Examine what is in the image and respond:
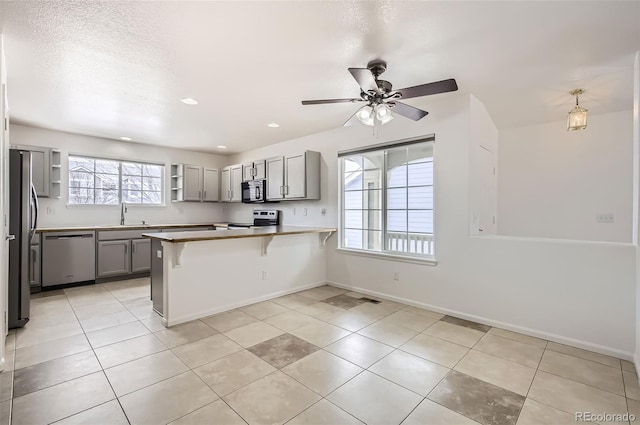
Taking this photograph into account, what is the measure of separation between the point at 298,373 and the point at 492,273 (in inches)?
92.0

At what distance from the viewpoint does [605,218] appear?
3.83 m

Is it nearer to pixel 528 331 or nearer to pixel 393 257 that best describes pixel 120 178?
pixel 393 257

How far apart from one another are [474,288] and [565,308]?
2.61 feet

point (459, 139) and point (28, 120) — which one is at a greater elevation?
point (28, 120)

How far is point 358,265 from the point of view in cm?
446

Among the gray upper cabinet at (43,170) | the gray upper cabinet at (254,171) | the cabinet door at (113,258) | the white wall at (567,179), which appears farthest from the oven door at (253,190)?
the white wall at (567,179)

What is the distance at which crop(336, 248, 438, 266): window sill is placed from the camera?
12.1 ft

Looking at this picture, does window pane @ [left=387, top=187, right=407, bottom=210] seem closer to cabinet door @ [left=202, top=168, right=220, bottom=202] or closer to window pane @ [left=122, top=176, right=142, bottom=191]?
cabinet door @ [left=202, top=168, right=220, bottom=202]

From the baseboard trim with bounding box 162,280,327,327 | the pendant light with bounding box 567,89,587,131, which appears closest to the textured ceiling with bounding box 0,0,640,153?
the pendant light with bounding box 567,89,587,131

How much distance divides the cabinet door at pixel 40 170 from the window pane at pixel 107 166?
0.79 metres

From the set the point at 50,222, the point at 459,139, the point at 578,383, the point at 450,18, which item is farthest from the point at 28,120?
the point at 578,383

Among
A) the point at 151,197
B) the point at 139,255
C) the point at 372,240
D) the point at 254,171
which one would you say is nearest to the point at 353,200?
the point at 372,240

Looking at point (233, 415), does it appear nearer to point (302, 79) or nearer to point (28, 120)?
point (302, 79)

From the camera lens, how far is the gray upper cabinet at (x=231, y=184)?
6.26 metres
